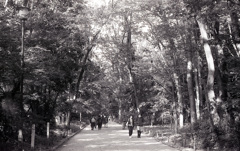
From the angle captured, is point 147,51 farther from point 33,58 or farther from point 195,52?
point 33,58

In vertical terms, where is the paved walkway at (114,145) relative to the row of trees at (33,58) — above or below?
below

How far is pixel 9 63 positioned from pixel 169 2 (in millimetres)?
8070

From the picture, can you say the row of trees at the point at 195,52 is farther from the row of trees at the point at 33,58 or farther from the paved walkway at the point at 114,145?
the row of trees at the point at 33,58

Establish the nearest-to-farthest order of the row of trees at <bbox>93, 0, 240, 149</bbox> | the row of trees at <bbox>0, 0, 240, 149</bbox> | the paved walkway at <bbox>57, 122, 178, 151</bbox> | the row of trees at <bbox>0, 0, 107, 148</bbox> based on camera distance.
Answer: the row of trees at <bbox>0, 0, 107, 148</bbox>
the row of trees at <bbox>0, 0, 240, 149</bbox>
the row of trees at <bbox>93, 0, 240, 149</bbox>
the paved walkway at <bbox>57, 122, 178, 151</bbox>

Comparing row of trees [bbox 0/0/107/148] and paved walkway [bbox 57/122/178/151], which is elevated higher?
A: row of trees [bbox 0/0/107/148]

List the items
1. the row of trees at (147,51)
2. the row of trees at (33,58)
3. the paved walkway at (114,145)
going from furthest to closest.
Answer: the paved walkway at (114,145) → the row of trees at (147,51) → the row of trees at (33,58)

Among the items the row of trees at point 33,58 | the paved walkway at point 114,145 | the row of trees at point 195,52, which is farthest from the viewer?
the paved walkway at point 114,145

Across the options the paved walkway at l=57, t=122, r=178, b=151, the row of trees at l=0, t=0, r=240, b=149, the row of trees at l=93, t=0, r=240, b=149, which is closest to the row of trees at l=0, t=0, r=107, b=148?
the row of trees at l=0, t=0, r=240, b=149

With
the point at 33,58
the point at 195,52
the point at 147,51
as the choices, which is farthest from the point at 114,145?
the point at 147,51

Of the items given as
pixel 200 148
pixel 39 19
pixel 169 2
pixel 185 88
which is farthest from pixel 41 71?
pixel 185 88

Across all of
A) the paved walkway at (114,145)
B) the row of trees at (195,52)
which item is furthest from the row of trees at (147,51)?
the paved walkway at (114,145)

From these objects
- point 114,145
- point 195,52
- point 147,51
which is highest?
point 147,51

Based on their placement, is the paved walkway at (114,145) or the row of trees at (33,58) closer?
the row of trees at (33,58)

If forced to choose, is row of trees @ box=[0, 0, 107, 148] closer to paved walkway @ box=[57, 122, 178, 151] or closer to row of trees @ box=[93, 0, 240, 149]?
paved walkway @ box=[57, 122, 178, 151]
